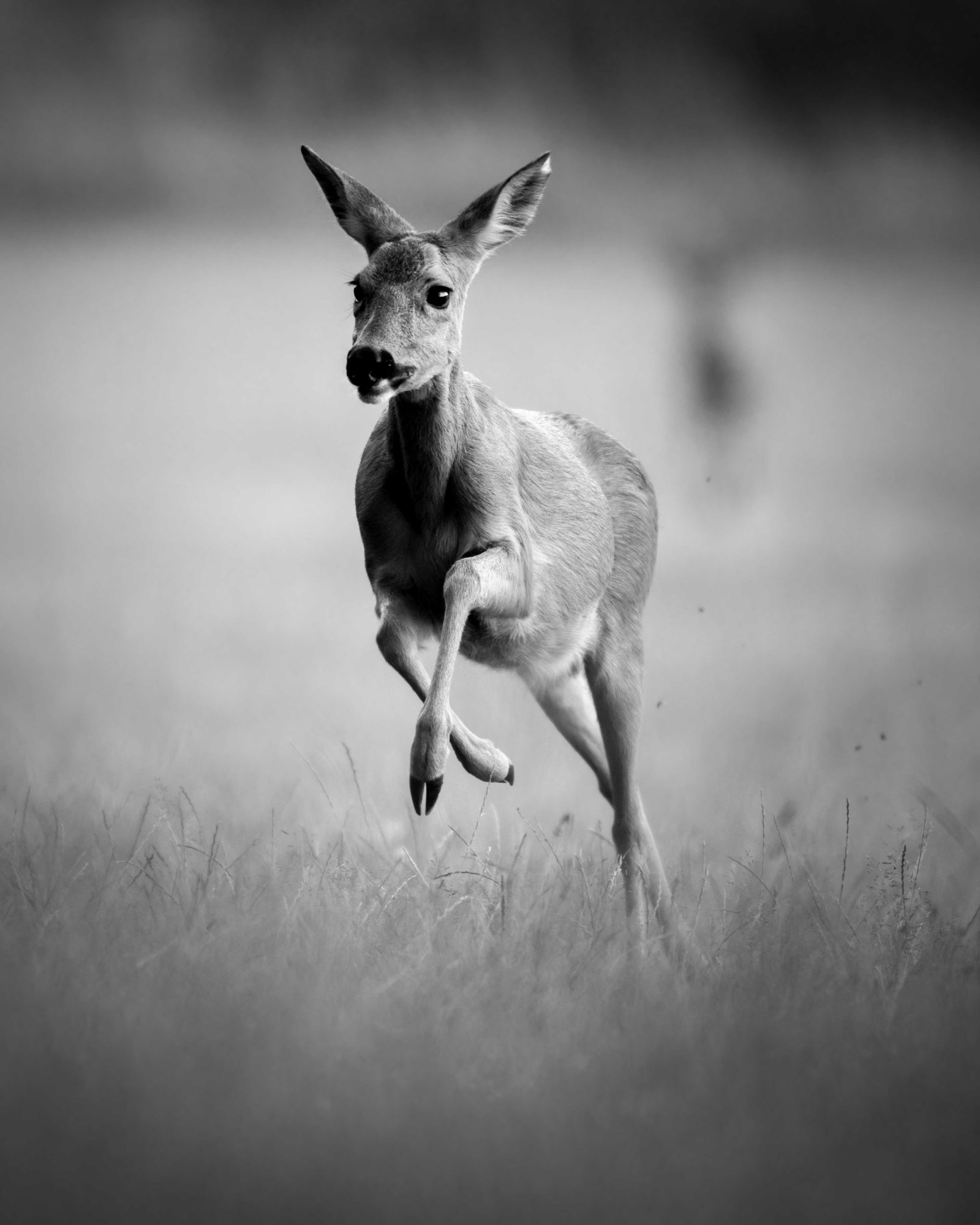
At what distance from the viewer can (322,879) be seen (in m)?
4.76

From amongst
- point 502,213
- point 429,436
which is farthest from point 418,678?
point 502,213

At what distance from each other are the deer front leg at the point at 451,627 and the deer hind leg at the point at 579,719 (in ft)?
3.58

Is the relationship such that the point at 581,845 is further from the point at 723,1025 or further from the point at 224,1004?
the point at 224,1004

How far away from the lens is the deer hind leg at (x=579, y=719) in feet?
18.0

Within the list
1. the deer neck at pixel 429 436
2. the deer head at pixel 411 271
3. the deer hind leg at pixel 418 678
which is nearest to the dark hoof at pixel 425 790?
the deer hind leg at pixel 418 678

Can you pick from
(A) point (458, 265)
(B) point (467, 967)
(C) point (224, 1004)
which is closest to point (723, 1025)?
(B) point (467, 967)

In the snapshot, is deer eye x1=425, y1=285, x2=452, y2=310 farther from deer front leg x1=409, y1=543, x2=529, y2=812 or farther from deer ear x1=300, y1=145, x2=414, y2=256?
deer front leg x1=409, y1=543, x2=529, y2=812

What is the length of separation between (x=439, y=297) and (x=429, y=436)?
16.7 inches

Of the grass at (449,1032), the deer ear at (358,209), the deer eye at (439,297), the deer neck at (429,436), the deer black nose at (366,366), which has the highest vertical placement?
the deer ear at (358,209)

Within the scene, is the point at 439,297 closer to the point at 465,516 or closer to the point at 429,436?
the point at 429,436

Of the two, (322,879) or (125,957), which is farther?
(322,879)

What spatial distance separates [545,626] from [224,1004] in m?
1.61

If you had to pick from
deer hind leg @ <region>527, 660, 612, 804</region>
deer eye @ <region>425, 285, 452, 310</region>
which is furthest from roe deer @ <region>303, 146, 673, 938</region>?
deer hind leg @ <region>527, 660, 612, 804</region>

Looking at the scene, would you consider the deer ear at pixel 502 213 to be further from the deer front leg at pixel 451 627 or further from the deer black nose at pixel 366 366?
the deer front leg at pixel 451 627
